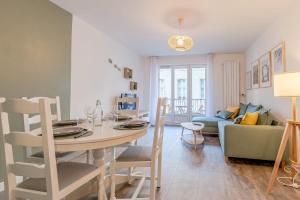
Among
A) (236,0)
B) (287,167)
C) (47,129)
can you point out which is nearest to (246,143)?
(287,167)

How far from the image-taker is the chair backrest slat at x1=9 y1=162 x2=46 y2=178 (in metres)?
1.09

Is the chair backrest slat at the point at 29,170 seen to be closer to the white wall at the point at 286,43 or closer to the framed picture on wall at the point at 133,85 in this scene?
the white wall at the point at 286,43

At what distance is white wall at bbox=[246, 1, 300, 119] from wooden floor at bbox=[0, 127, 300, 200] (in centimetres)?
99

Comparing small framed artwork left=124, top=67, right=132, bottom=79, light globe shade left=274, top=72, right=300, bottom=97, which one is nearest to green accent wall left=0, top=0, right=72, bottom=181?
small framed artwork left=124, top=67, right=132, bottom=79

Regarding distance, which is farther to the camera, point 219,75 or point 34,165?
point 219,75

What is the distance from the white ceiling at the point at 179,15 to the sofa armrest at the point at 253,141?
5.90 feet

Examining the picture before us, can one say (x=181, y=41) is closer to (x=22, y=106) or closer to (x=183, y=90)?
(x=22, y=106)

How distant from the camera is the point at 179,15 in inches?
122

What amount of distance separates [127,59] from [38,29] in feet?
9.94

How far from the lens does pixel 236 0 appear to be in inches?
103

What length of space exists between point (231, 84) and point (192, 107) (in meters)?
1.44

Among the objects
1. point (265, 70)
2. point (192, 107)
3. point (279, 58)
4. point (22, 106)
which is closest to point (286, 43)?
point (279, 58)

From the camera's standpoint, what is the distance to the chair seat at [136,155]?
1684mm

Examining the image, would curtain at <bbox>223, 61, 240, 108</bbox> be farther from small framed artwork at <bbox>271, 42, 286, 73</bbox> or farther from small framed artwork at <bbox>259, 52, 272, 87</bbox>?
small framed artwork at <bbox>271, 42, 286, 73</bbox>
